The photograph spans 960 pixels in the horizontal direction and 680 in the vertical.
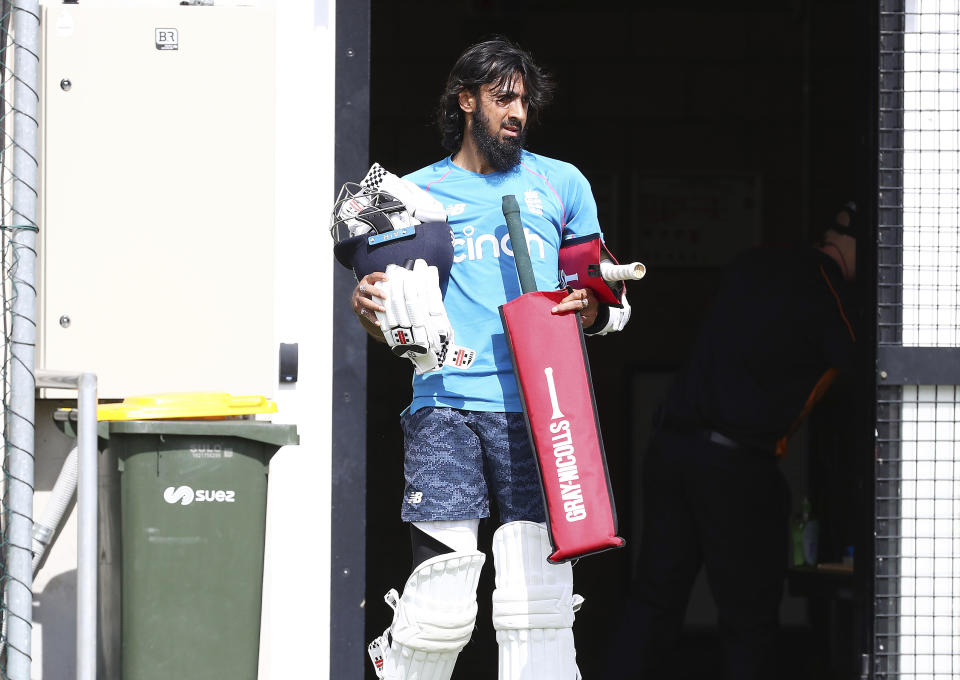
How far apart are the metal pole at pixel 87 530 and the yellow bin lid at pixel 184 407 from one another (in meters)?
0.23

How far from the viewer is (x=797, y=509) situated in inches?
267

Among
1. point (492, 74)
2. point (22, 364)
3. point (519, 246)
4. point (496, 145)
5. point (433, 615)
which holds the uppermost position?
point (492, 74)

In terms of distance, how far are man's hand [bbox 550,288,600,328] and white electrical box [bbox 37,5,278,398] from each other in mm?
1026

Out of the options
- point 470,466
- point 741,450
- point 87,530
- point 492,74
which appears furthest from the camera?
point 741,450

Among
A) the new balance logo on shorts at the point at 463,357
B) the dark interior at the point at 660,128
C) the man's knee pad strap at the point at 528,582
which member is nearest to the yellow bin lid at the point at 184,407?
the new balance logo on shorts at the point at 463,357

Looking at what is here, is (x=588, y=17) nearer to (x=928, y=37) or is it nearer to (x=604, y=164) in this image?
(x=604, y=164)

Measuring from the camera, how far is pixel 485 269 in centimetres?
360

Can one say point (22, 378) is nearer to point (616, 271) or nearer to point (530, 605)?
point (530, 605)

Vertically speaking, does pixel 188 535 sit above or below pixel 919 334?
below

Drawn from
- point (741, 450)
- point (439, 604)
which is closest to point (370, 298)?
point (439, 604)

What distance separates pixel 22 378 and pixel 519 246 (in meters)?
1.30

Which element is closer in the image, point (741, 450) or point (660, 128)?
point (741, 450)

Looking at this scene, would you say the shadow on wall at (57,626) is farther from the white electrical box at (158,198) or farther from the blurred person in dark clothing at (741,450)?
the blurred person in dark clothing at (741,450)

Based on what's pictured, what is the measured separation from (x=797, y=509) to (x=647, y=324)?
120cm
